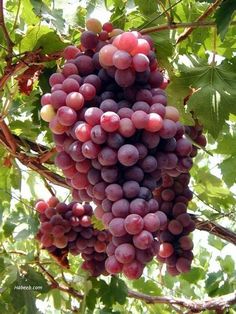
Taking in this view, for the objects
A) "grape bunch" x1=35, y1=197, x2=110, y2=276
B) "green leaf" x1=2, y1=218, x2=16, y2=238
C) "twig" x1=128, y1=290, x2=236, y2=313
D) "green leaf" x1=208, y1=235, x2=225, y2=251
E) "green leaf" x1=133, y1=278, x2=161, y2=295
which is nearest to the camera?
"grape bunch" x1=35, y1=197, x2=110, y2=276

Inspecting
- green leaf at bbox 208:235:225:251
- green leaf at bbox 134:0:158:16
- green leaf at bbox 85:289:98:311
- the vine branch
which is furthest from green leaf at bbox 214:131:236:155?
green leaf at bbox 208:235:225:251

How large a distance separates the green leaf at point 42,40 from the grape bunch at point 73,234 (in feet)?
2.29

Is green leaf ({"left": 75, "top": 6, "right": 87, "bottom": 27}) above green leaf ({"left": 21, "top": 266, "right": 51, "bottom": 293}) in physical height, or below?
above

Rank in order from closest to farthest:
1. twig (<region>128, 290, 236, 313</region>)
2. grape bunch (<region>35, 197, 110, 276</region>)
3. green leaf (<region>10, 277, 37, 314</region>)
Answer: grape bunch (<region>35, 197, 110, 276</region>) < green leaf (<region>10, 277, 37, 314</region>) < twig (<region>128, 290, 236, 313</region>)

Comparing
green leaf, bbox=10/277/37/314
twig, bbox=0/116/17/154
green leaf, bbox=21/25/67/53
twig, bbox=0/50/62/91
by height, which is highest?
green leaf, bbox=21/25/67/53

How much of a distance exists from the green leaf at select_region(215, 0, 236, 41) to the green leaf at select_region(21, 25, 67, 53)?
1.98 feet

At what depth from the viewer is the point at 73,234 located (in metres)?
2.24

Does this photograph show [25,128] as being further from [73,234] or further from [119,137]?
[119,137]

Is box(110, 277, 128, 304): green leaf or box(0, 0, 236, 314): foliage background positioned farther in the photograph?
box(110, 277, 128, 304): green leaf

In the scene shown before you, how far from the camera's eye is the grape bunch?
2.23 m

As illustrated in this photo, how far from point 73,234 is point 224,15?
44.6 inches

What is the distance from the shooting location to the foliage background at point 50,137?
1711 millimetres

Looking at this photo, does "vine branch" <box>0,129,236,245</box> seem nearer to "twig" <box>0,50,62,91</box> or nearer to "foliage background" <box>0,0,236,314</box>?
"foliage background" <box>0,0,236,314</box>

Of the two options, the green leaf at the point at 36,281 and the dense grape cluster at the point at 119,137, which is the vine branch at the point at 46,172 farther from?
the dense grape cluster at the point at 119,137
